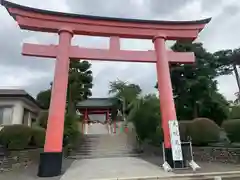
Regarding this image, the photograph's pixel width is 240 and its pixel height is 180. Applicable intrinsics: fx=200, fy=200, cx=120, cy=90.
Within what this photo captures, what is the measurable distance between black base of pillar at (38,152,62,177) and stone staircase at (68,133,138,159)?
5.18 m

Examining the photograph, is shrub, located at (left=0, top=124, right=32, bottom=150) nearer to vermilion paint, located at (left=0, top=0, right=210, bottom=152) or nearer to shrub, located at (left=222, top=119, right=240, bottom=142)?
vermilion paint, located at (left=0, top=0, right=210, bottom=152)

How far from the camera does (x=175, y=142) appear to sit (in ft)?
23.1

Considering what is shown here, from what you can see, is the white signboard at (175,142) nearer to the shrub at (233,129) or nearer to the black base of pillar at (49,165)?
the shrub at (233,129)

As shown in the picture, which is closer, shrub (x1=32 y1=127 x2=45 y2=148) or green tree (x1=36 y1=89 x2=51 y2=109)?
shrub (x1=32 y1=127 x2=45 y2=148)

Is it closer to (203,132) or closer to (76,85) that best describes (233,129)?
(203,132)

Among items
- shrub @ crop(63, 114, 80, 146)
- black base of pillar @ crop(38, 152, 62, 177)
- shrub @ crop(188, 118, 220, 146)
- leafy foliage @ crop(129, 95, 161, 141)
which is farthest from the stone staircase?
black base of pillar @ crop(38, 152, 62, 177)

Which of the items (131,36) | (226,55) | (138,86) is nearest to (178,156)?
(131,36)

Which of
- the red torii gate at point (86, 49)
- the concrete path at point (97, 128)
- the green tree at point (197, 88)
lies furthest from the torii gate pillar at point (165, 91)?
the concrete path at point (97, 128)

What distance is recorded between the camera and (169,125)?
7.27 metres

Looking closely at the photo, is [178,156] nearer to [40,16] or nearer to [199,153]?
[199,153]

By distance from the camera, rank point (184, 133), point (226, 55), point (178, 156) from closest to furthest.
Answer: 1. point (178, 156)
2. point (184, 133)
3. point (226, 55)

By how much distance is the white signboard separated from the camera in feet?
22.7

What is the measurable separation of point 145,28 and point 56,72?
4155 millimetres

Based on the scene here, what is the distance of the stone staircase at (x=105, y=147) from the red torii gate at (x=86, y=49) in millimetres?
5361
